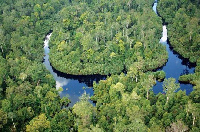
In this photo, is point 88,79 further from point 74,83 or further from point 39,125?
point 39,125

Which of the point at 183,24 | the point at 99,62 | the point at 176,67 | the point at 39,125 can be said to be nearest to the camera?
the point at 39,125

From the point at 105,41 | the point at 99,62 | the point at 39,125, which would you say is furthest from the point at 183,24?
the point at 39,125

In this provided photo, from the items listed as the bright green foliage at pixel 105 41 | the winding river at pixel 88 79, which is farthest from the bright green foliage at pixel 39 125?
the bright green foliage at pixel 105 41

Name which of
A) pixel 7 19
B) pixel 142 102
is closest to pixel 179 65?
pixel 142 102

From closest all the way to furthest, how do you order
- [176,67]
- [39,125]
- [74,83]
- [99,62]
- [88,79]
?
1. [39,125]
2. [74,83]
3. [88,79]
4. [99,62]
5. [176,67]

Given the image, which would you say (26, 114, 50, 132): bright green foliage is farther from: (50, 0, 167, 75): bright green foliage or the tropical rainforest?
(50, 0, 167, 75): bright green foliage

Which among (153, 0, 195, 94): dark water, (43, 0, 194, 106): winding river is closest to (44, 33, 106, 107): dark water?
(43, 0, 194, 106): winding river

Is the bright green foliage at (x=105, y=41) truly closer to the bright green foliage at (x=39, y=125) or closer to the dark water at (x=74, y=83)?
the dark water at (x=74, y=83)

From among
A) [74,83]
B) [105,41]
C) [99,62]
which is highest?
[105,41]

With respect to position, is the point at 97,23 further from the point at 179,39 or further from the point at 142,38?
the point at 179,39
